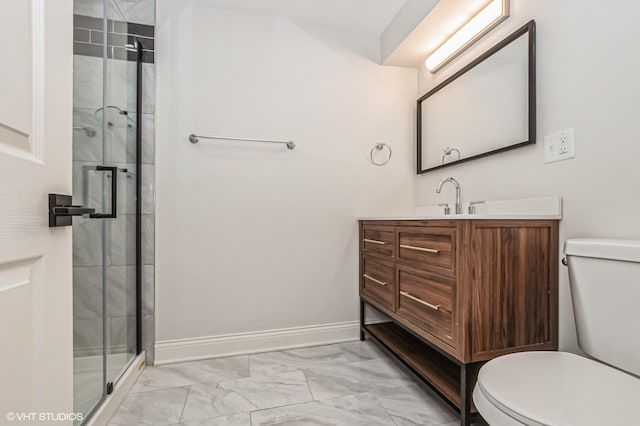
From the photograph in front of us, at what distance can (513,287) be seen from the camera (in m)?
1.19

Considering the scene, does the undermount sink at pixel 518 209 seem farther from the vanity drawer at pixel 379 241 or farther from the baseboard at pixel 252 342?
the baseboard at pixel 252 342

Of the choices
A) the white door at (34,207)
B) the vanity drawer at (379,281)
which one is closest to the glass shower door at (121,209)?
the white door at (34,207)

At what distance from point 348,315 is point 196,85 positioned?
1.83 meters

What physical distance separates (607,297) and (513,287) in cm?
27

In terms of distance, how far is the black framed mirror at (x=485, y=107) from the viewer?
139 centimetres

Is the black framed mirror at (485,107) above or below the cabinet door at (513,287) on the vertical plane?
above

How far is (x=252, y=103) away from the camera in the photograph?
6.46 ft

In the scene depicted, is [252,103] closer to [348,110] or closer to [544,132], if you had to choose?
[348,110]

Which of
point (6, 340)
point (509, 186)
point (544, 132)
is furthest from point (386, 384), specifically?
point (6, 340)

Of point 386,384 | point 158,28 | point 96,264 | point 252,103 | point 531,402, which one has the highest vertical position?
point 158,28

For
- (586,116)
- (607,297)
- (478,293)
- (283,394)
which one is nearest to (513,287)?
(478,293)

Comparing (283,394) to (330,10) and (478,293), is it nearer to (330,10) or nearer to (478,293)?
(478,293)

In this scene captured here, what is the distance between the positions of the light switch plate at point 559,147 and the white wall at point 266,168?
1015mm

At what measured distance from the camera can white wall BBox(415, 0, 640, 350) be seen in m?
1.03
